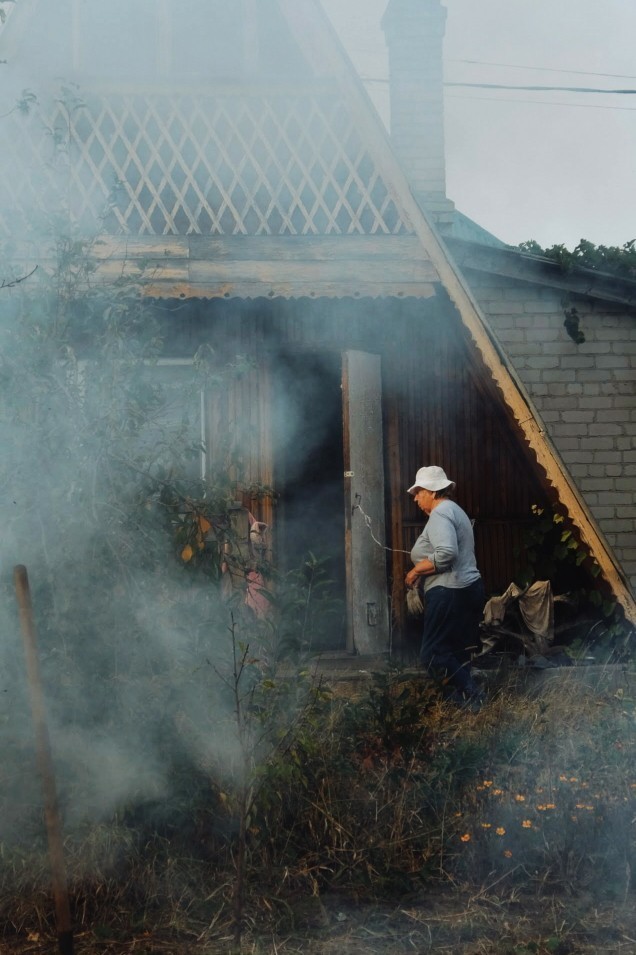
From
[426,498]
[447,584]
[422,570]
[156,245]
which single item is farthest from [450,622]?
[156,245]

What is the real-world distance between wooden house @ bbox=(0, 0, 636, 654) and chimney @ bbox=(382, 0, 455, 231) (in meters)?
2.22

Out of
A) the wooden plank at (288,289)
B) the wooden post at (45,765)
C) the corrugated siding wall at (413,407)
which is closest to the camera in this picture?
the wooden post at (45,765)

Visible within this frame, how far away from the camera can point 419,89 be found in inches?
369

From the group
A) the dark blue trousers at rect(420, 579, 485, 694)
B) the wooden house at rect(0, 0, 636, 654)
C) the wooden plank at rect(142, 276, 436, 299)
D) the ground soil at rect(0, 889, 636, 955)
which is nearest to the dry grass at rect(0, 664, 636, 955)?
the ground soil at rect(0, 889, 636, 955)

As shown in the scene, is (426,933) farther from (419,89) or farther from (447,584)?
(419,89)

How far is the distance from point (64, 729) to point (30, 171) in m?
3.72

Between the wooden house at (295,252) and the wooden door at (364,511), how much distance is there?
13 millimetres

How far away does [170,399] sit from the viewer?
4191 mm

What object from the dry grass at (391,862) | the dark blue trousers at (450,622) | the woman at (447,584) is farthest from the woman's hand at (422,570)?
the dry grass at (391,862)

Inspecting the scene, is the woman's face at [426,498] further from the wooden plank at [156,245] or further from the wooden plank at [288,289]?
the wooden plank at [156,245]

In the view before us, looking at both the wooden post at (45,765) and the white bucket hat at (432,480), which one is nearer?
the wooden post at (45,765)

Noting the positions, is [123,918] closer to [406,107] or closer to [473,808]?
[473,808]

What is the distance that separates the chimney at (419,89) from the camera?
9.24 m

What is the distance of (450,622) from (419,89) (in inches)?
215
